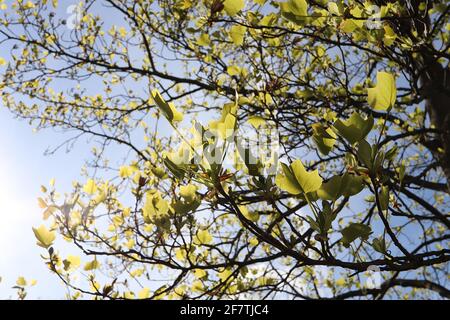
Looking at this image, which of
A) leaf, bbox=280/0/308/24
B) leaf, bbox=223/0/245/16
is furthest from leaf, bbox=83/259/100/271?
leaf, bbox=280/0/308/24

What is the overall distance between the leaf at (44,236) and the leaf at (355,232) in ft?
3.47

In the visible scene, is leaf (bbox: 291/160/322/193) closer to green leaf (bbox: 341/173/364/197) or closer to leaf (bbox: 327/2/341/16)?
green leaf (bbox: 341/173/364/197)

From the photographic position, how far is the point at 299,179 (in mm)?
784

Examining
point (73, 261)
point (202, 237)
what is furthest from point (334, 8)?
point (73, 261)

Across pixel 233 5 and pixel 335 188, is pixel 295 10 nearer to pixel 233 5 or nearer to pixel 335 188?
pixel 233 5

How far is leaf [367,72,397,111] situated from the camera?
80 cm

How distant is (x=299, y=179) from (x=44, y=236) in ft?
3.43

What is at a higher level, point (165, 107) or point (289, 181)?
point (165, 107)

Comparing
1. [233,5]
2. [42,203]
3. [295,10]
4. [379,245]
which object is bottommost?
[379,245]

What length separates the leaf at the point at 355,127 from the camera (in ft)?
2.53

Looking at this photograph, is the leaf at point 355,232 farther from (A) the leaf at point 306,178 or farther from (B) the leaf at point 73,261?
(B) the leaf at point 73,261

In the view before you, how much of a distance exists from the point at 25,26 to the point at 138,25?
123 centimetres

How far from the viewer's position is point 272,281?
9.05 ft

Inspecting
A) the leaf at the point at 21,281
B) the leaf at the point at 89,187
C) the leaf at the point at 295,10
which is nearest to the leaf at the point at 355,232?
the leaf at the point at 295,10
